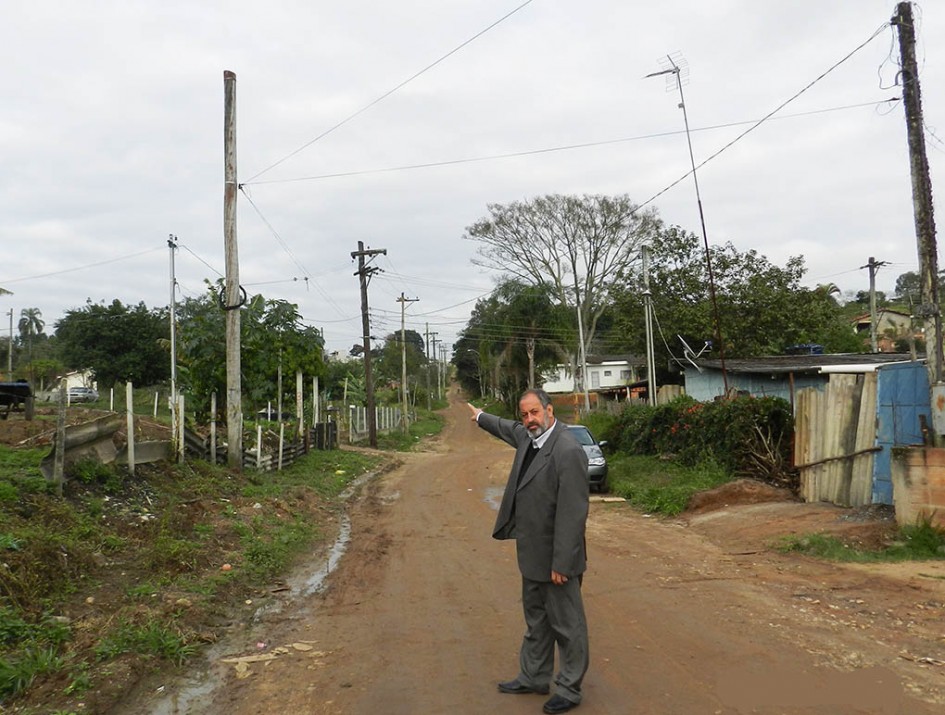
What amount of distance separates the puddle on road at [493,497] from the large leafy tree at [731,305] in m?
15.7

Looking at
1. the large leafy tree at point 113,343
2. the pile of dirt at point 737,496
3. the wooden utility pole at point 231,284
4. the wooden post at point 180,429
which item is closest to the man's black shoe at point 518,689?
the pile of dirt at point 737,496

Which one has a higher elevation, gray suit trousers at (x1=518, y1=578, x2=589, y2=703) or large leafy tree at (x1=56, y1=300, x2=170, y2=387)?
large leafy tree at (x1=56, y1=300, x2=170, y2=387)

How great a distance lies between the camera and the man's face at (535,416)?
16.8 ft

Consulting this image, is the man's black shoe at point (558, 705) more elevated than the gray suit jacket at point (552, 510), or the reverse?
the gray suit jacket at point (552, 510)

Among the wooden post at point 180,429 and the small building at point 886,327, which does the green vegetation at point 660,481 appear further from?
the small building at point 886,327

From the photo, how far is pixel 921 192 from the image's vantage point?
10039mm

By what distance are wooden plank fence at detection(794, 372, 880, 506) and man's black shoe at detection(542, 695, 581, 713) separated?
7779mm

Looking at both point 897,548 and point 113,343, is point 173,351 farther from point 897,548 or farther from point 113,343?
point 113,343

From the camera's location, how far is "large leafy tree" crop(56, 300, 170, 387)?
51.9 meters

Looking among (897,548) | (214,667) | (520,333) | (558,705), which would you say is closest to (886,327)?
(520,333)

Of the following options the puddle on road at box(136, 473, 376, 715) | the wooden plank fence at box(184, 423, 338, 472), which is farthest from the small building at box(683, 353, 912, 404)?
the puddle on road at box(136, 473, 376, 715)

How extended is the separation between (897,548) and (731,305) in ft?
83.2

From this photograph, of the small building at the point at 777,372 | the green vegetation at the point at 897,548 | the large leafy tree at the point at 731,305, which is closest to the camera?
the green vegetation at the point at 897,548

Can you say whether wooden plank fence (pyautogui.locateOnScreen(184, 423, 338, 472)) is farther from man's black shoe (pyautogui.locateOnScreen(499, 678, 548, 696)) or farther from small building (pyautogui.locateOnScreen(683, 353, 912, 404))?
small building (pyautogui.locateOnScreen(683, 353, 912, 404))
